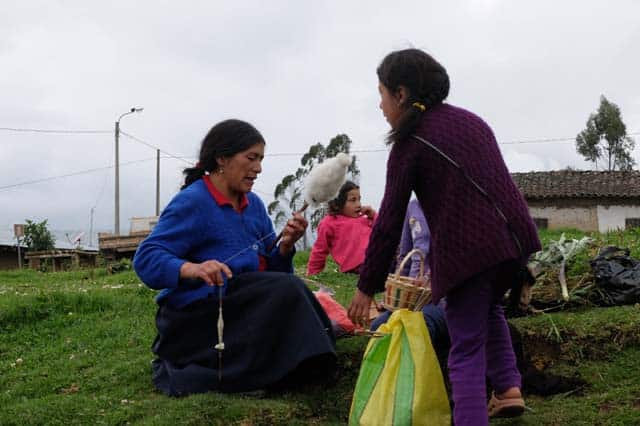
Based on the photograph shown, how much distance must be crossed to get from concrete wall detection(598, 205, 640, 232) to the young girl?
98.7 feet

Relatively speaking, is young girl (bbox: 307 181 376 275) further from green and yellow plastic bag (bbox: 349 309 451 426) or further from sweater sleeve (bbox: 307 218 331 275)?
green and yellow plastic bag (bbox: 349 309 451 426)

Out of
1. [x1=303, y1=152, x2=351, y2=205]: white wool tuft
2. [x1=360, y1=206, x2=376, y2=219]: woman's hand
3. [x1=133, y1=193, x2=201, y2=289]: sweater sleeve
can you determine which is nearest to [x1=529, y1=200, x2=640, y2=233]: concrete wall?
[x1=360, y1=206, x2=376, y2=219]: woman's hand

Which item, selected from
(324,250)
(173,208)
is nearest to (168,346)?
(173,208)

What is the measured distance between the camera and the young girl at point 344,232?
688cm

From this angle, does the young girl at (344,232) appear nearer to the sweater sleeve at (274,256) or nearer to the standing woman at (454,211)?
the sweater sleeve at (274,256)

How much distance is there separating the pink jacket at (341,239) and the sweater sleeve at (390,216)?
371 centimetres

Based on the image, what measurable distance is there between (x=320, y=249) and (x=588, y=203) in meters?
30.2

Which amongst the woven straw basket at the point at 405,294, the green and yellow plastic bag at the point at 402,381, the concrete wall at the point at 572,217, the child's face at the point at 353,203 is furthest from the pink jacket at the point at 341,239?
the concrete wall at the point at 572,217

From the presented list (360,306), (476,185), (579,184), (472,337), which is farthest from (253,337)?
(579,184)

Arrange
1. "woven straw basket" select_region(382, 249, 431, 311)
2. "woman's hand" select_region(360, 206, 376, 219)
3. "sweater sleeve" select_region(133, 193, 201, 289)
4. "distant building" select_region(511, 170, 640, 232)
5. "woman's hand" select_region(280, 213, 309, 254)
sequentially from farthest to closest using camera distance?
"distant building" select_region(511, 170, 640, 232) < "woman's hand" select_region(360, 206, 376, 219) < "woman's hand" select_region(280, 213, 309, 254) < "sweater sleeve" select_region(133, 193, 201, 289) < "woven straw basket" select_region(382, 249, 431, 311)

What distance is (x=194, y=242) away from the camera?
13.2ft

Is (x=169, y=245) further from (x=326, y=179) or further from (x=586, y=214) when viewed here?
(x=586, y=214)

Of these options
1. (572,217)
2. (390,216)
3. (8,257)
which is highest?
(572,217)

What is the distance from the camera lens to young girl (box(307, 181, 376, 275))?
6.88 m
